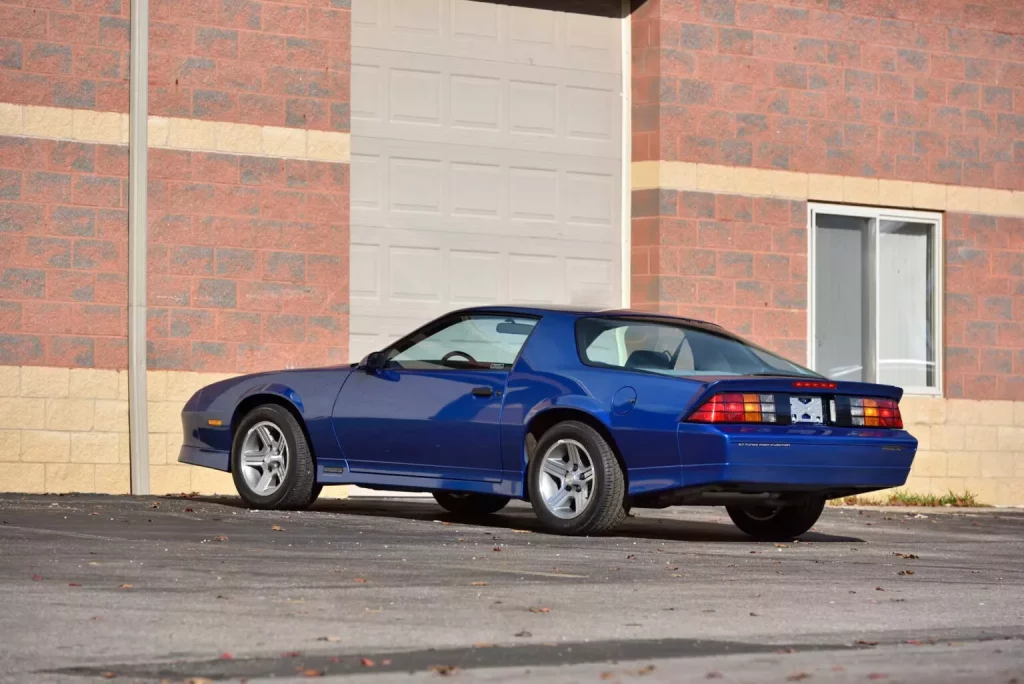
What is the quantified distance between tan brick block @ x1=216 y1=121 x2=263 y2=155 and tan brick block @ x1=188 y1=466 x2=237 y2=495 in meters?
2.55

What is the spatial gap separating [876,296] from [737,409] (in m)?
7.85

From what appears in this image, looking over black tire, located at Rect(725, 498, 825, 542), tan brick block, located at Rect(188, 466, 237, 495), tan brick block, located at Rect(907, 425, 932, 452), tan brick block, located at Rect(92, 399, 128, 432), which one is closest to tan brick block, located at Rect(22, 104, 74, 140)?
tan brick block, located at Rect(92, 399, 128, 432)

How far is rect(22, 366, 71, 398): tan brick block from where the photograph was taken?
1392 cm

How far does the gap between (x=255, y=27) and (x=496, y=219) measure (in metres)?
2.67

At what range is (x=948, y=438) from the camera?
685 inches

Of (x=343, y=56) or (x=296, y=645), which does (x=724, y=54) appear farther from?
(x=296, y=645)

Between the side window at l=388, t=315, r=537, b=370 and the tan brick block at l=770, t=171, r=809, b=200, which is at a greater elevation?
the tan brick block at l=770, t=171, r=809, b=200

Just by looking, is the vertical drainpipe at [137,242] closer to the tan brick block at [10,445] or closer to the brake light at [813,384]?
the tan brick block at [10,445]

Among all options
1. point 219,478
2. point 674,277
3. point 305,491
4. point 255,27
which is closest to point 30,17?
point 255,27

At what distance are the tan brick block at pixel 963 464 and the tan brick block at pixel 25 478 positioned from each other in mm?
8309

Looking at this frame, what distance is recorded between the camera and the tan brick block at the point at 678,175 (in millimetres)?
16297

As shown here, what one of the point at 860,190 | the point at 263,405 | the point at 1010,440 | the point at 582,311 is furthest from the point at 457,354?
the point at 1010,440

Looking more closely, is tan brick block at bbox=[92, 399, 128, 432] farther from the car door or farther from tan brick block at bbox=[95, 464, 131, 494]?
the car door

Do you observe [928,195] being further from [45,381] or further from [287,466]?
[45,381]
